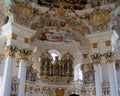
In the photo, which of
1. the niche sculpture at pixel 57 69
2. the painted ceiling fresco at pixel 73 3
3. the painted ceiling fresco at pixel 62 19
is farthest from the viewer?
the niche sculpture at pixel 57 69

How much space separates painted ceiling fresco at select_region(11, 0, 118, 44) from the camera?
14.7 m

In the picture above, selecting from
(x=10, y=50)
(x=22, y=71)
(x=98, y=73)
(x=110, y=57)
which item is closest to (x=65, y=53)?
(x=98, y=73)

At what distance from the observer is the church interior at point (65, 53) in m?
13.6

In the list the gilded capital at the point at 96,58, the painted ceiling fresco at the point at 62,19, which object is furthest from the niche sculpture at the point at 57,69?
the gilded capital at the point at 96,58

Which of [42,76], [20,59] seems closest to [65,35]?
[42,76]

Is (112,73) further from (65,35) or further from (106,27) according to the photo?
(65,35)

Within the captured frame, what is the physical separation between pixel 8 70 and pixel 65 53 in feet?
26.4

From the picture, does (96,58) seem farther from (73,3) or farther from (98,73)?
(73,3)

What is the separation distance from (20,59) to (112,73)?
6.55 meters

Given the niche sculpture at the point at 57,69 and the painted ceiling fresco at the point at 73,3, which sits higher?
the painted ceiling fresco at the point at 73,3

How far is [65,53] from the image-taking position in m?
19.7

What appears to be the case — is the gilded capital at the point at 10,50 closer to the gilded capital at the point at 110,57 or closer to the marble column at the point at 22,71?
the marble column at the point at 22,71

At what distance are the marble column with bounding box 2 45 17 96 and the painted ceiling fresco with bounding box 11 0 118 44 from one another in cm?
235

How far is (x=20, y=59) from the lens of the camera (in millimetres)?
13859
